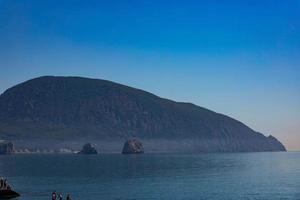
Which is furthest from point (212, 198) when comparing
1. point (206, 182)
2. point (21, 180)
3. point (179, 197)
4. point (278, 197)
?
point (21, 180)

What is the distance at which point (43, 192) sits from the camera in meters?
118

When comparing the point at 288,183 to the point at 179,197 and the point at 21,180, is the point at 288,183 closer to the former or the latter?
the point at 179,197

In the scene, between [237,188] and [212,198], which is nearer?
[212,198]

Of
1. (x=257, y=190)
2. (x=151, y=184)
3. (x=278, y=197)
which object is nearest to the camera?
(x=278, y=197)

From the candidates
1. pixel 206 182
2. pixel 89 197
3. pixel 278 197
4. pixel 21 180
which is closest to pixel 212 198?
Result: pixel 278 197

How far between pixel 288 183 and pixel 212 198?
43.6 m

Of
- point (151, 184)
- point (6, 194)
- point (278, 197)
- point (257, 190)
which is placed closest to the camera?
point (6, 194)

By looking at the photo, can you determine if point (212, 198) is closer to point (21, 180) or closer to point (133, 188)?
point (133, 188)

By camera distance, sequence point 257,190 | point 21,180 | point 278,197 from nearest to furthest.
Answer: point 278,197 → point 257,190 → point 21,180

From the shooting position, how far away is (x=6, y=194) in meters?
104

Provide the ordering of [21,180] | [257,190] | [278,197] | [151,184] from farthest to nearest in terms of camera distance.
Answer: [21,180] → [151,184] → [257,190] → [278,197]

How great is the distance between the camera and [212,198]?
108438mm

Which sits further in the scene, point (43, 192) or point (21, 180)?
point (21, 180)

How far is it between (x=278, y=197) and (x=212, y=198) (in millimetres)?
14513
